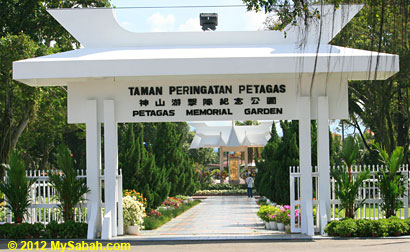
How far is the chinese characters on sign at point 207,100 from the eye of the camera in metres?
14.8

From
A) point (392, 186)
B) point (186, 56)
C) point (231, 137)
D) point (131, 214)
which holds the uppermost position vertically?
point (186, 56)

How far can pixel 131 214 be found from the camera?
51.3 ft

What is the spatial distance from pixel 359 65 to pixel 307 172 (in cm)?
288

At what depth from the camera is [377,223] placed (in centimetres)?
1370

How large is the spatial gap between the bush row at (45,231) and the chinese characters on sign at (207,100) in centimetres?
308

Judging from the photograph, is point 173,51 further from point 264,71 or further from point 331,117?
point 331,117

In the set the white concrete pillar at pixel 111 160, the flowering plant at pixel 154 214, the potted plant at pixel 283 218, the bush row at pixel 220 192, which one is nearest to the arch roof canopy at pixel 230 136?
the bush row at pixel 220 192

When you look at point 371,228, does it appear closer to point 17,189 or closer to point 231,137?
point 17,189

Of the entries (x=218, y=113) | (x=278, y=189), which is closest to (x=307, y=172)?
(x=218, y=113)

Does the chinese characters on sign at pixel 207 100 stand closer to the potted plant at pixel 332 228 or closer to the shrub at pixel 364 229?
the potted plant at pixel 332 228

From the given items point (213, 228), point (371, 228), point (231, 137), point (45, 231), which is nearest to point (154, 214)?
point (213, 228)

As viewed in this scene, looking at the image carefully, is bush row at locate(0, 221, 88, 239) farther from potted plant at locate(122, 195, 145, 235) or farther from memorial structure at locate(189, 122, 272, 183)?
memorial structure at locate(189, 122, 272, 183)

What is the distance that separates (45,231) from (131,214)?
235 cm

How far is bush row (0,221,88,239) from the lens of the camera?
1409 cm
